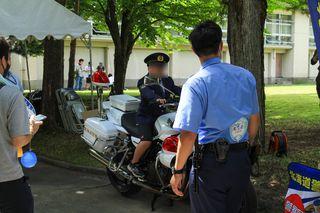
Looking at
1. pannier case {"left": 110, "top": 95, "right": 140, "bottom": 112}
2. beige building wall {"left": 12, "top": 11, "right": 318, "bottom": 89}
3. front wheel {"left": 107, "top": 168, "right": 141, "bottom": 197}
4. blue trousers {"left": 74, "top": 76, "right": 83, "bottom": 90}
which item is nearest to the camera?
front wheel {"left": 107, "top": 168, "right": 141, "bottom": 197}

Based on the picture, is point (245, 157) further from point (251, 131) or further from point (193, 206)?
point (193, 206)

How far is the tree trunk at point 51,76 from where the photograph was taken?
12117 millimetres

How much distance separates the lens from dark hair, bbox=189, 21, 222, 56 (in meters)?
3.35

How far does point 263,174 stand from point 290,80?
44.1 m

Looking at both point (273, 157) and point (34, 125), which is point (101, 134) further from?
point (34, 125)

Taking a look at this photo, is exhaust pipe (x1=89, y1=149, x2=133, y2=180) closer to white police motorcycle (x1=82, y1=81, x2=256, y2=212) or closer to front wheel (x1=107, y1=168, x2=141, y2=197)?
white police motorcycle (x1=82, y1=81, x2=256, y2=212)

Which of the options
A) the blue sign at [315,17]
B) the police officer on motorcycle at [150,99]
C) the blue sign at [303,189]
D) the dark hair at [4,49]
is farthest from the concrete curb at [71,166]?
the blue sign at [315,17]

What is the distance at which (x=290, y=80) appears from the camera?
48969mm

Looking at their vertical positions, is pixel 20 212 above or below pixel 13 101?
below

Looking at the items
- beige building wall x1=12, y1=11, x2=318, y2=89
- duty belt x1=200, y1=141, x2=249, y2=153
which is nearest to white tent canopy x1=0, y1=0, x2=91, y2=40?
duty belt x1=200, y1=141, x2=249, y2=153

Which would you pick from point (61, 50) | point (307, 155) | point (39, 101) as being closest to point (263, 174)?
point (307, 155)

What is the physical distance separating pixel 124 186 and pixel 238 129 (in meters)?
3.68

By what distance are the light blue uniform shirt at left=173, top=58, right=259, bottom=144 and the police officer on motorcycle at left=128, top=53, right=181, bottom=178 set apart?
2.64m

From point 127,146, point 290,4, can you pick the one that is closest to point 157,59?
point 127,146
